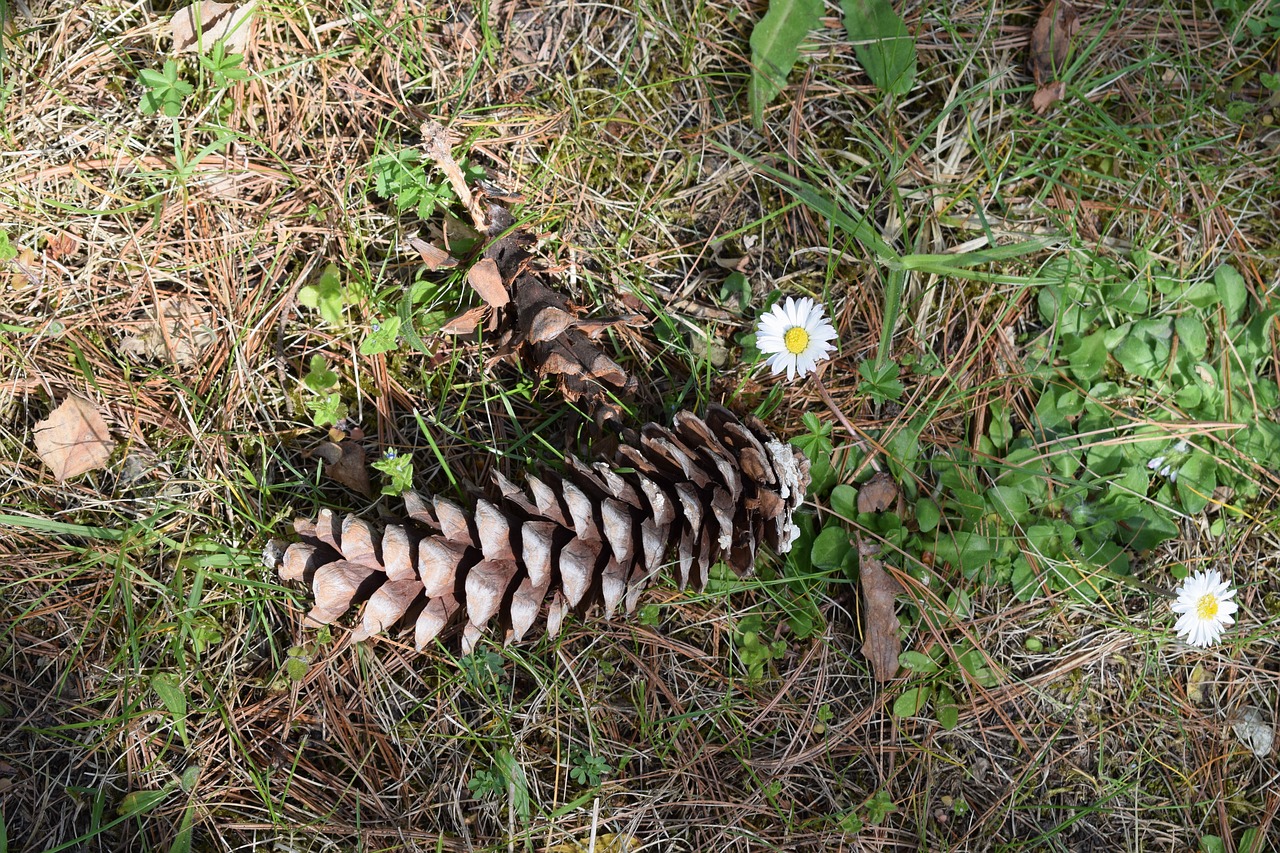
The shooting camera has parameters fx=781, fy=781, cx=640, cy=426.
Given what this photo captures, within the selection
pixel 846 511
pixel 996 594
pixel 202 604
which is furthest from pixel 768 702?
pixel 202 604

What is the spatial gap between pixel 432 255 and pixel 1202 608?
→ 226 centimetres

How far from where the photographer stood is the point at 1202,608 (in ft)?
6.98

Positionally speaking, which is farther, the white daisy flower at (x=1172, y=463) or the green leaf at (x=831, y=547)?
the white daisy flower at (x=1172, y=463)

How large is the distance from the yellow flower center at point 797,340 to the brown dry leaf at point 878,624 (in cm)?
55

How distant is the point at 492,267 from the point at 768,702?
4.36 ft

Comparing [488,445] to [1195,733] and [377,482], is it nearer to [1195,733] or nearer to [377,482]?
[377,482]

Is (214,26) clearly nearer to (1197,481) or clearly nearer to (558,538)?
(558,538)

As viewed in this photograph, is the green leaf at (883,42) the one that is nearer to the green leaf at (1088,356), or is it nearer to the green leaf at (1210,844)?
the green leaf at (1088,356)

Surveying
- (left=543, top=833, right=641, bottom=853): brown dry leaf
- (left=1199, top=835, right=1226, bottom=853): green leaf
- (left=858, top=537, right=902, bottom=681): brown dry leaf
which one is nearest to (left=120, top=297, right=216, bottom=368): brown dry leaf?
(left=543, top=833, right=641, bottom=853): brown dry leaf

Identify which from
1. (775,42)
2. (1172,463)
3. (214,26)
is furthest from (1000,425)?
(214,26)

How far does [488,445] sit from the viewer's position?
6.69 feet

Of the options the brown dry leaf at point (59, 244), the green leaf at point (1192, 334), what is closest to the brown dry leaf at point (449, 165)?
the brown dry leaf at point (59, 244)

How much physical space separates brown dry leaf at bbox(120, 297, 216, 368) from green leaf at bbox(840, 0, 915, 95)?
1.90m

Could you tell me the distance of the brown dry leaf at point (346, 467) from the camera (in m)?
A: 2.01
